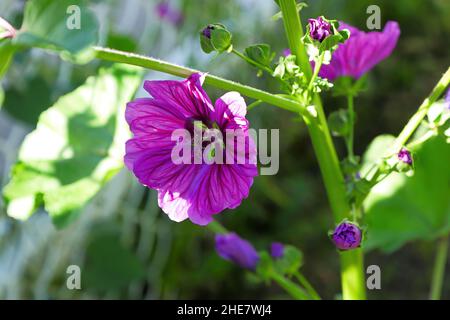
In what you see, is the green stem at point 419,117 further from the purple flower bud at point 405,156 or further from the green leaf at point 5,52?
the green leaf at point 5,52

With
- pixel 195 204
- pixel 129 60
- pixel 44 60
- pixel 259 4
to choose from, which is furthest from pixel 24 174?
pixel 259 4

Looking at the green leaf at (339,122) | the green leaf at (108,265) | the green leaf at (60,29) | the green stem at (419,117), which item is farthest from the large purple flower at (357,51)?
the green leaf at (108,265)

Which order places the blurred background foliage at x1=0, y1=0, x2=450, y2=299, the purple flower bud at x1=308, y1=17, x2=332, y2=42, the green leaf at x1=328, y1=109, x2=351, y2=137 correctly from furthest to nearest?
1. the blurred background foliage at x1=0, y1=0, x2=450, y2=299
2. the green leaf at x1=328, y1=109, x2=351, y2=137
3. the purple flower bud at x1=308, y1=17, x2=332, y2=42

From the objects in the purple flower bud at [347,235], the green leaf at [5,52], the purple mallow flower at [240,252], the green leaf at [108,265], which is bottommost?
the purple flower bud at [347,235]

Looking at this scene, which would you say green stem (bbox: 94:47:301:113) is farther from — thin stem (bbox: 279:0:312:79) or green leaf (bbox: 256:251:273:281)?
green leaf (bbox: 256:251:273:281)

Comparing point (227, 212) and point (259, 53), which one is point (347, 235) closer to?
point (259, 53)

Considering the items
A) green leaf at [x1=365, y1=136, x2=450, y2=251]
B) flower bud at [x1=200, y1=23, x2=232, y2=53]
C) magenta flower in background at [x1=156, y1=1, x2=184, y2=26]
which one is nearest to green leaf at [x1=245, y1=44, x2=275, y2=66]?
flower bud at [x1=200, y1=23, x2=232, y2=53]
